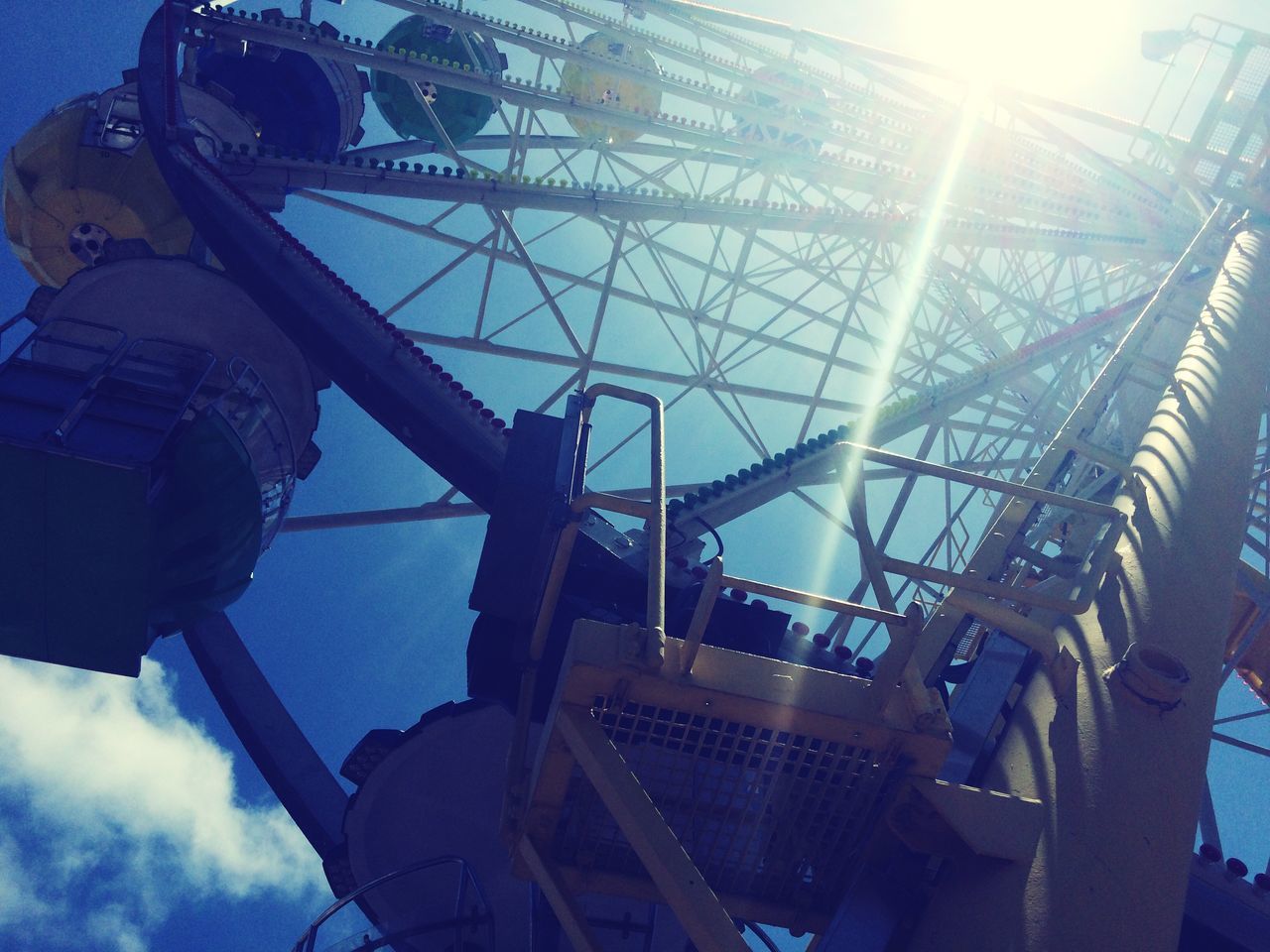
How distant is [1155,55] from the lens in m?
24.0

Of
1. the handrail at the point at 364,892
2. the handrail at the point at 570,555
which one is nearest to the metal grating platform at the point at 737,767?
the handrail at the point at 570,555

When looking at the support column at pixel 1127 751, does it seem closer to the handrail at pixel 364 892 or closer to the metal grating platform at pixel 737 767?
the metal grating platform at pixel 737 767

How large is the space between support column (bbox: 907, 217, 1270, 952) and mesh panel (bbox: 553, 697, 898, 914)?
728 mm

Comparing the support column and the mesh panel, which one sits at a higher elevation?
the support column

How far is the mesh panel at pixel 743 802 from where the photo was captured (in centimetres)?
631

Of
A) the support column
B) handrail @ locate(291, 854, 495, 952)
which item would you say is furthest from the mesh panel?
handrail @ locate(291, 854, 495, 952)

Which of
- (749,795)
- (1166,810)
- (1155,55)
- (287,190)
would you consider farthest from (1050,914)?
(1155,55)

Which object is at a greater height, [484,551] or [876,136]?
[876,136]

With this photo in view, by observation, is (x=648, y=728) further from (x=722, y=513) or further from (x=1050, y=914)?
(x=722, y=513)

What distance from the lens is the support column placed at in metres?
5.47

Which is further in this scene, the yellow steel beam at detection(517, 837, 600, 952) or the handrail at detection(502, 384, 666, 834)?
the yellow steel beam at detection(517, 837, 600, 952)

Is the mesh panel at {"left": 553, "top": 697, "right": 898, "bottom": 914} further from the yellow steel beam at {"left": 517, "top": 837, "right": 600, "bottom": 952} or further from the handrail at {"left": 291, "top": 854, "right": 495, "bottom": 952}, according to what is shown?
the handrail at {"left": 291, "top": 854, "right": 495, "bottom": 952}

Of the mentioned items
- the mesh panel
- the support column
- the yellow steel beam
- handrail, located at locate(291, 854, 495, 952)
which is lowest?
handrail, located at locate(291, 854, 495, 952)

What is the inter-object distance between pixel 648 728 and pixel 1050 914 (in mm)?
2177
